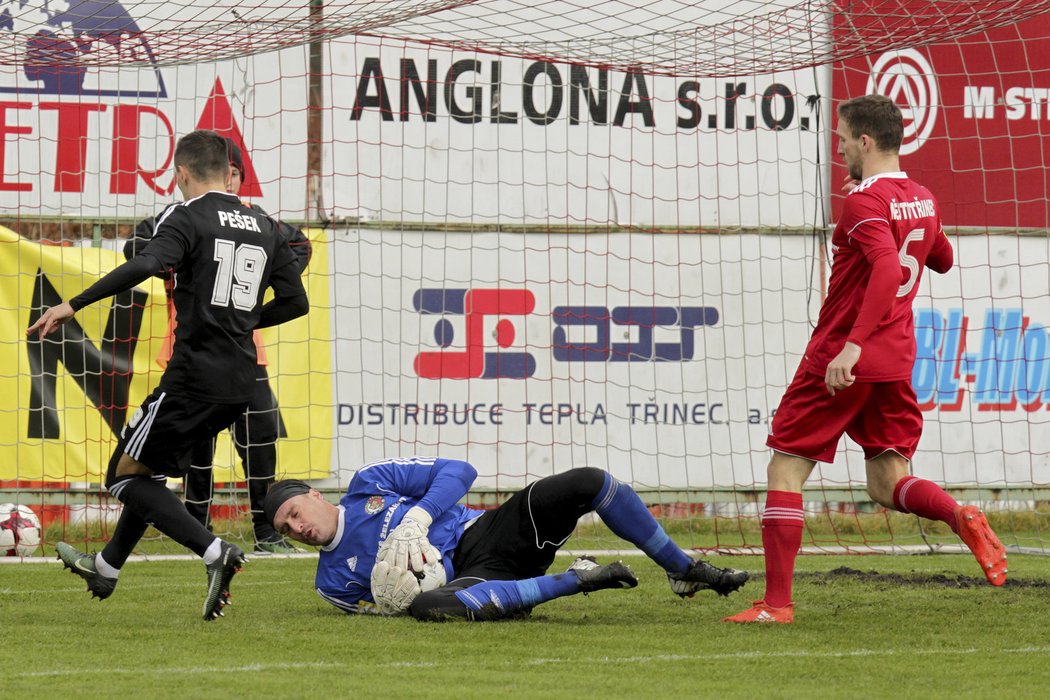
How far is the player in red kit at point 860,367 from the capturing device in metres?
5.74

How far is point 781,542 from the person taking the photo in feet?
19.0

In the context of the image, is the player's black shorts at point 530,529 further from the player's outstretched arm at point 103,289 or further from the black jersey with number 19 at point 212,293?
the player's outstretched arm at point 103,289

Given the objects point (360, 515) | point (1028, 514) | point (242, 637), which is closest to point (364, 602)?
point (360, 515)

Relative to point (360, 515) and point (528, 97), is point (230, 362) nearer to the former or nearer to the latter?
point (360, 515)

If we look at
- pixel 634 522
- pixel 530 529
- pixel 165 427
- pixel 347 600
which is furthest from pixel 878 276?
pixel 165 427

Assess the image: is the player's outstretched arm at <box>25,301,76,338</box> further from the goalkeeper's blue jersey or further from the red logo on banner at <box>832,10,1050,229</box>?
the red logo on banner at <box>832,10,1050,229</box>

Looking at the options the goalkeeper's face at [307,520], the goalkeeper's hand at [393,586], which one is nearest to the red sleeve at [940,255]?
the goalkeeper's hand at [393,586]

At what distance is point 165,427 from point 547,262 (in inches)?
208

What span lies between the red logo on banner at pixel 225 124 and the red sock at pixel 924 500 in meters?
5.89

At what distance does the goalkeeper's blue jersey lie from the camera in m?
5.98

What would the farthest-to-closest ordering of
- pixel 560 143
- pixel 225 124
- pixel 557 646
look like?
pixel 560 143 < pixel 225 124 < pixel 557 646

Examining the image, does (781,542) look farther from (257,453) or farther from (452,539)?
(257,453)

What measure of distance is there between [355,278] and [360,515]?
15.8 feet

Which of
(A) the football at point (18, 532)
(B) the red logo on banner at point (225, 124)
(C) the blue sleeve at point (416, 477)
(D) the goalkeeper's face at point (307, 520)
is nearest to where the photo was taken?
(D) the goalkeeper's face at point (307, 520)
